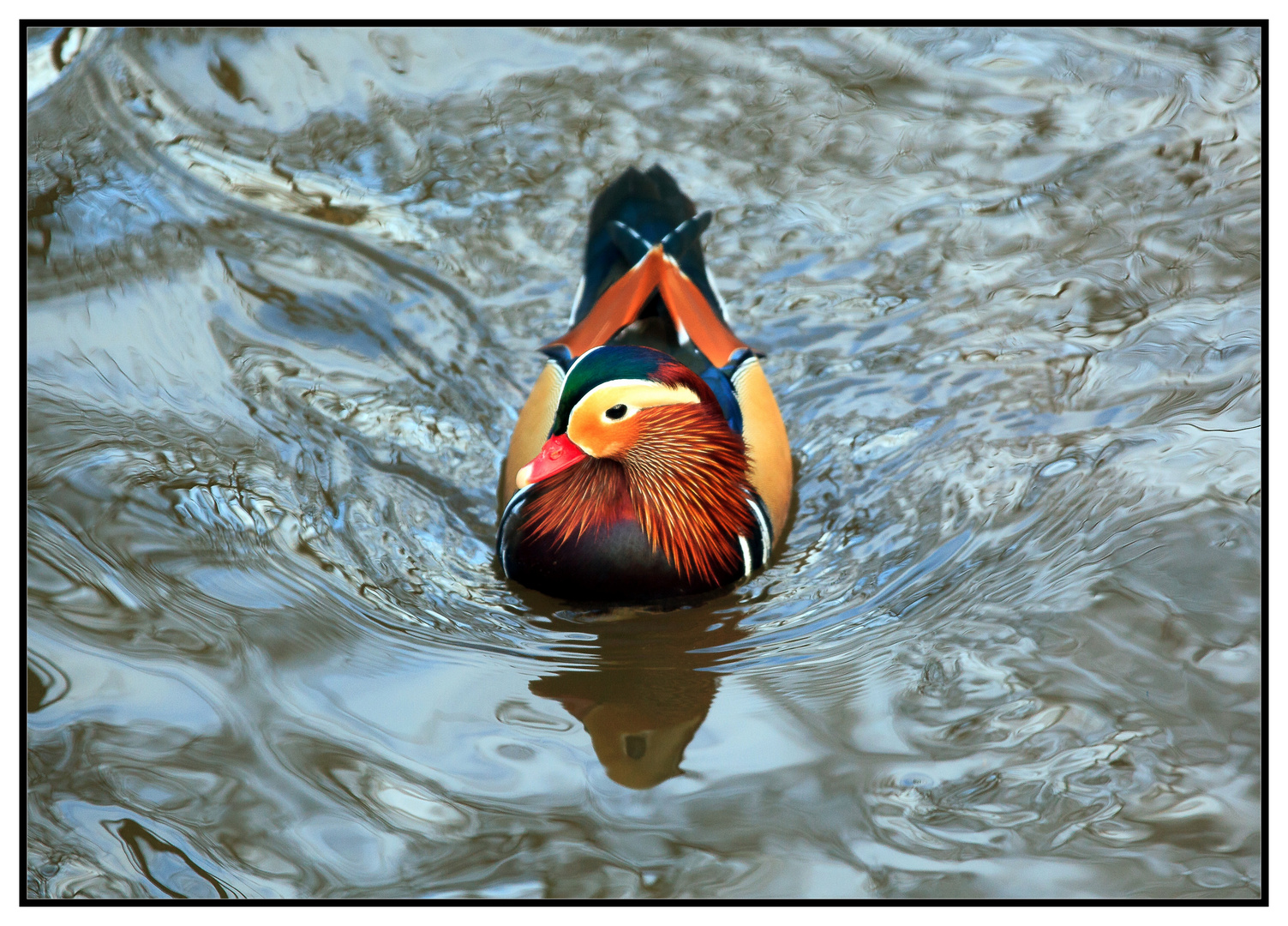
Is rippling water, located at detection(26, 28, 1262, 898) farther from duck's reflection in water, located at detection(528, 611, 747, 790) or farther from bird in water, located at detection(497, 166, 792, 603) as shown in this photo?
bird in water, located at detection(497, 166, 792, 603)

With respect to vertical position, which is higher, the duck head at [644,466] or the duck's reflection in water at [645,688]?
the duck head at [644,466]

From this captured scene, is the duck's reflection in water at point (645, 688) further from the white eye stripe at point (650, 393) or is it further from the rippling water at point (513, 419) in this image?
the white eye stripe at point (650, 393)

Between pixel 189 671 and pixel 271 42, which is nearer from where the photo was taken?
pixel 189 671

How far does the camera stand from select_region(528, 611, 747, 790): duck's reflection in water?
3.88m

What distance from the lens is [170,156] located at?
22.4 feet

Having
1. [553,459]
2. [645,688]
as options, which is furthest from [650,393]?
[645,688]

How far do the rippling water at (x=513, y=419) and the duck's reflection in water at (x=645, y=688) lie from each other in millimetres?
18

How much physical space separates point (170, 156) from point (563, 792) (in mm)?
4827

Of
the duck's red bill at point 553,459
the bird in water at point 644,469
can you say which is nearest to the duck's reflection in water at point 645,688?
the bird in water at point 644,469

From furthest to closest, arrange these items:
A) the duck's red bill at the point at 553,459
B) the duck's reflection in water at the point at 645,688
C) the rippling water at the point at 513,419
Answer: the duck's red bill at the point at 553,459 → the duck's reflection in water at the point at 645,688 → the rippling water at the point at 513,419

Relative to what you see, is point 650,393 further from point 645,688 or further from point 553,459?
point 645,688

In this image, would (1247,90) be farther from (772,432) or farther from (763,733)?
(763,733)

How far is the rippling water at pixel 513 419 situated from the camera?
11.7 ft

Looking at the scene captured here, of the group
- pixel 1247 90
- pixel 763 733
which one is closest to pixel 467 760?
pixel 763 733
